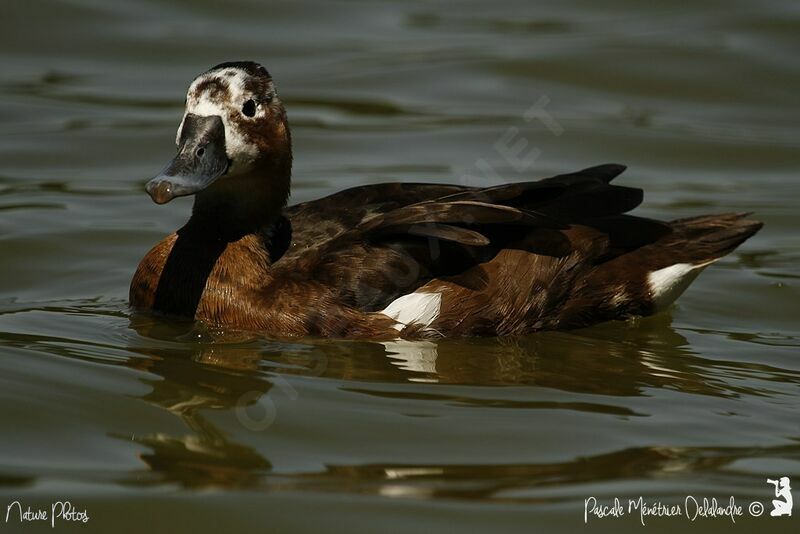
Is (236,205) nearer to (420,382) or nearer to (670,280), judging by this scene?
(420,382)

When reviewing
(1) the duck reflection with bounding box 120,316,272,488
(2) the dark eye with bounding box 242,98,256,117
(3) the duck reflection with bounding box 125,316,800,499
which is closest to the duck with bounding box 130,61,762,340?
(2) the dark eye with bounding box 242,98,256,117

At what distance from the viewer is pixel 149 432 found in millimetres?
5914

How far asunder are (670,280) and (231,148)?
98.6 inches

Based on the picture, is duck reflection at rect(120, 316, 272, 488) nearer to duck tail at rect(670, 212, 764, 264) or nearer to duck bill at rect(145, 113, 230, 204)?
duck bill at rect(145, 113, 230, 204)

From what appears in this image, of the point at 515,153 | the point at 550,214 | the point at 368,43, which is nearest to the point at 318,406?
the point at 550,214

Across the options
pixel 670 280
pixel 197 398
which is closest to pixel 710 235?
pixel 670 280

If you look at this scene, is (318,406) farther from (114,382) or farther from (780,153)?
(780,153)

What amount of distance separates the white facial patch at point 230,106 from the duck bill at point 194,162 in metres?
0.03

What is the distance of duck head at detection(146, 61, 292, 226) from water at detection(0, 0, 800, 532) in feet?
2.58

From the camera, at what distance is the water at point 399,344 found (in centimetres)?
548

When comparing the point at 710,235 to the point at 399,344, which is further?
the point at 710,235

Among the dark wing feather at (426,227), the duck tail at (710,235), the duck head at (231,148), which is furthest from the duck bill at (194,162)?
the duck tail at (710,235)

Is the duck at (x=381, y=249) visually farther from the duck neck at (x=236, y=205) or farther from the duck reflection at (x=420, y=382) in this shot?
the duck reflection at (x=420, y=382)

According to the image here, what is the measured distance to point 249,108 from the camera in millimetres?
7441
